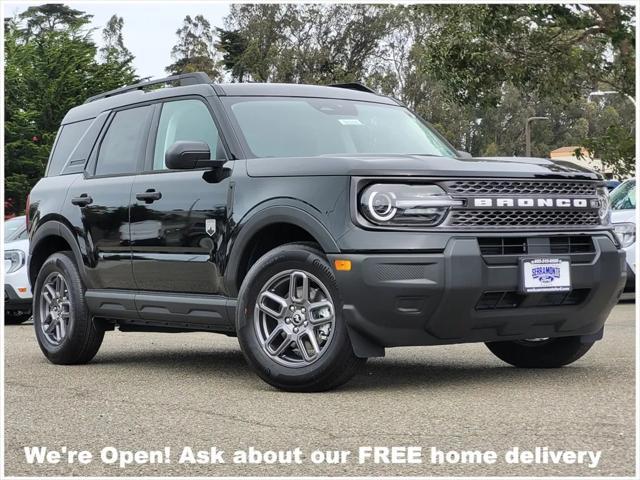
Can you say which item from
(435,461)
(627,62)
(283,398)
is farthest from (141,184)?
(627,62)

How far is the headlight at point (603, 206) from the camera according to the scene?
7.71 metres

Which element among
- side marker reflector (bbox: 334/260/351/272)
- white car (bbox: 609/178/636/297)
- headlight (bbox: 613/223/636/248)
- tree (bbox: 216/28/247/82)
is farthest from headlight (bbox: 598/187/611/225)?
tree (bbox: 216/28/247/82)

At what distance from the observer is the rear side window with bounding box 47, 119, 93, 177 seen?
9.81 m

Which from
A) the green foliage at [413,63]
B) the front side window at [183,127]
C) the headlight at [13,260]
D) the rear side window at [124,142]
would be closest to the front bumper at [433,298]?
the front side window at [183,127]

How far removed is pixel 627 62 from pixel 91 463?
816 inches

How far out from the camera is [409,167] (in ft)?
22.5

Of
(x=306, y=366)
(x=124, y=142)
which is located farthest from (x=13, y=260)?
(x=306, y=366)

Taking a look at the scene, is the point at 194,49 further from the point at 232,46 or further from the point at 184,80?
the point at 184,80

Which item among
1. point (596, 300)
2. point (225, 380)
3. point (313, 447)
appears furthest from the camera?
point (225, 380)

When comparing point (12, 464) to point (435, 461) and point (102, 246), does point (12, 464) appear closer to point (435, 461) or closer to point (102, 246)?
point (435, 461)

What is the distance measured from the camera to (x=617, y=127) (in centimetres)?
2556

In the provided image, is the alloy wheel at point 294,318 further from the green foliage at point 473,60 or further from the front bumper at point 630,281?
the green foliage at point 473,60

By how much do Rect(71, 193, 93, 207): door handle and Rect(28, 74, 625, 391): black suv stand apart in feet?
0.04

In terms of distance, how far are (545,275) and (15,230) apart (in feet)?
34.3
